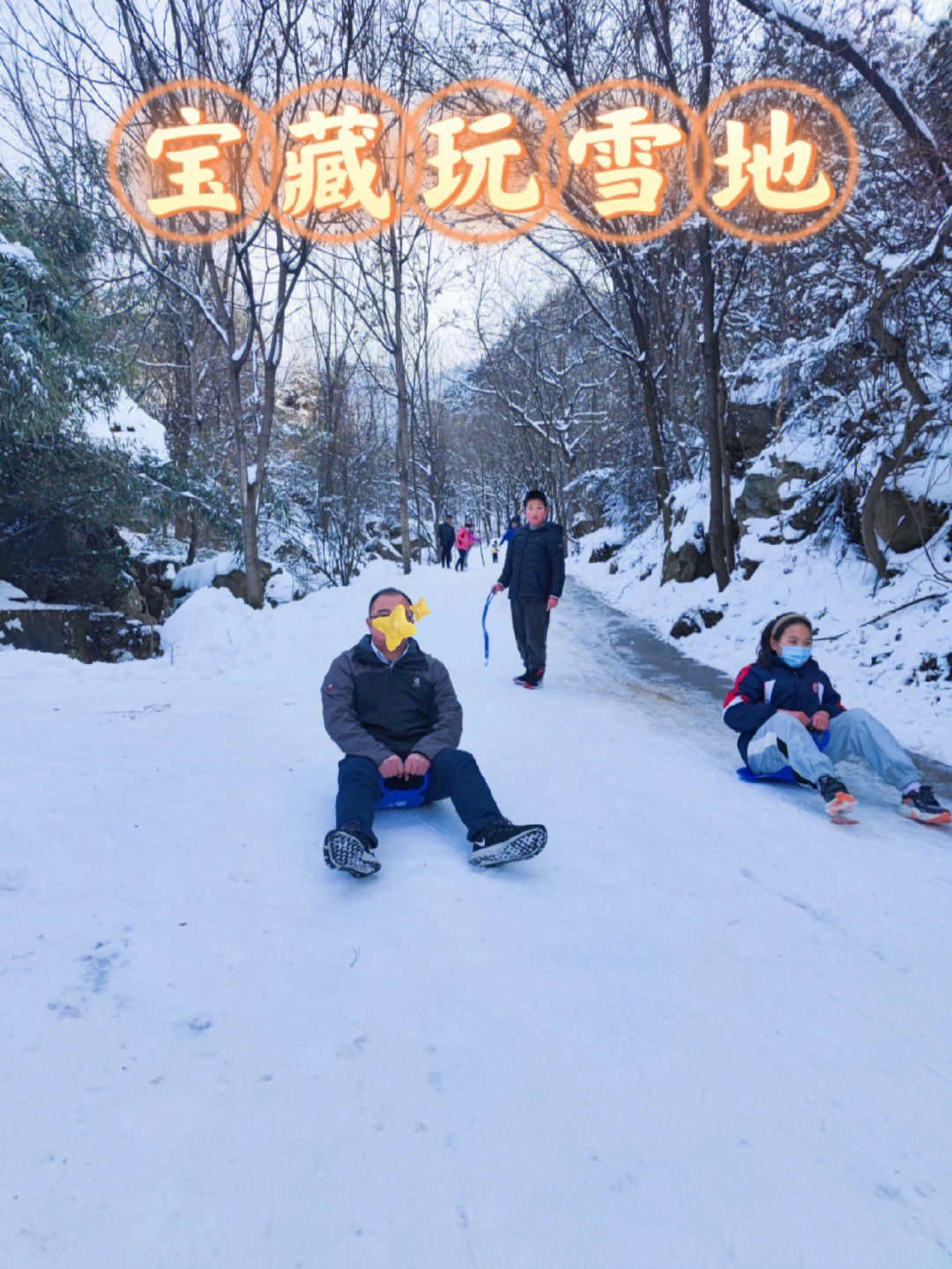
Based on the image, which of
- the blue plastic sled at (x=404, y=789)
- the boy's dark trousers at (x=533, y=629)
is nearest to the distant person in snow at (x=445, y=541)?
the boy's dark trousers at (x=533, y=629)

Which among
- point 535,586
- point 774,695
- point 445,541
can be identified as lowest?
point 774,695

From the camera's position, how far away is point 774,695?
443 centimetres

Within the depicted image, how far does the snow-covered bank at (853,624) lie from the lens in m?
6.36

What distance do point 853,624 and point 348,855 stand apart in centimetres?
731

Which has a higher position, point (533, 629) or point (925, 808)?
point (533, 629)

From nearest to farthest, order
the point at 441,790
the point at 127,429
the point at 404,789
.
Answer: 1. the point at 441,790
2. the point at 404,789
3. the point at 127,429

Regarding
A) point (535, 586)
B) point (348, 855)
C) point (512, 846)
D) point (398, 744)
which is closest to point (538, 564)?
point (535, 586)

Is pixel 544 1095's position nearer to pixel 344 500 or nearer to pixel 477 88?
pixel 477 88

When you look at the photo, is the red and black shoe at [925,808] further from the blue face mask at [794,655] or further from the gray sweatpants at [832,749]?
the blue face mask at [794,655]

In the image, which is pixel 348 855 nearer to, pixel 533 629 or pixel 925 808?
pixel 925 808

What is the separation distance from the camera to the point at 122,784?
12.1 feet

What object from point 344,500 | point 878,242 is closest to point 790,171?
point 878,242

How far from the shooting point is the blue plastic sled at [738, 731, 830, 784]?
4367 mm

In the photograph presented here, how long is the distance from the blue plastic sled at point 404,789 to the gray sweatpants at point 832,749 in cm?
209
